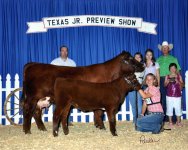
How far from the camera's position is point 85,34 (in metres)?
7.85

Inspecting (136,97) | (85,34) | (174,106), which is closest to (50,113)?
(85,34)

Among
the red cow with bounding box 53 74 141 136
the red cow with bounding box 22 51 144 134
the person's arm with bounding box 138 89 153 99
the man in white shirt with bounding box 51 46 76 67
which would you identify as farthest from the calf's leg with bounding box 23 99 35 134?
the person's arm with bounding box 138 89 153 99

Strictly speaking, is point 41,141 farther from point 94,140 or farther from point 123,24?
point 123,24

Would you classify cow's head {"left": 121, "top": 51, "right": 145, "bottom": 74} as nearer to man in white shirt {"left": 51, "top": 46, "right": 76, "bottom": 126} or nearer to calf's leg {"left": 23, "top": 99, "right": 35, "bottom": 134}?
man in white shirt {"left": 51, "top": 46, "right": 76, "bottom": 126}

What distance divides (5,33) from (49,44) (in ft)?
3.42

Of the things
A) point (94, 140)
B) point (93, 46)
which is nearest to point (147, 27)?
point (93, 46)

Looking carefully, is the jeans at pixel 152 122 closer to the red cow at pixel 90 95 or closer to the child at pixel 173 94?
the red cow at pixel 90 95

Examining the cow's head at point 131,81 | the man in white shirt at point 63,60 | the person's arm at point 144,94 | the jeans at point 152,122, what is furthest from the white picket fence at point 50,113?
the cow's head at point 131,81

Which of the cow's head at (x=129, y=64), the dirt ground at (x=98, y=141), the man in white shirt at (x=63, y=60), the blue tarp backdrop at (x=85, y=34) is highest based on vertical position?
the blue tarp backdrop at (x=85, y=34)

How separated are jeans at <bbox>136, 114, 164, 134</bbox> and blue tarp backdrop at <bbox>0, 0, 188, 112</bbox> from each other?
2780 millimetres

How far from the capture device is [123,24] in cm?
785

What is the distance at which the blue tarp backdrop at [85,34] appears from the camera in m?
7.57

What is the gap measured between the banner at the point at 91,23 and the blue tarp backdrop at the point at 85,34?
146mm

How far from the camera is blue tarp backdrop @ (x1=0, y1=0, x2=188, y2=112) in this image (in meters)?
7.57
